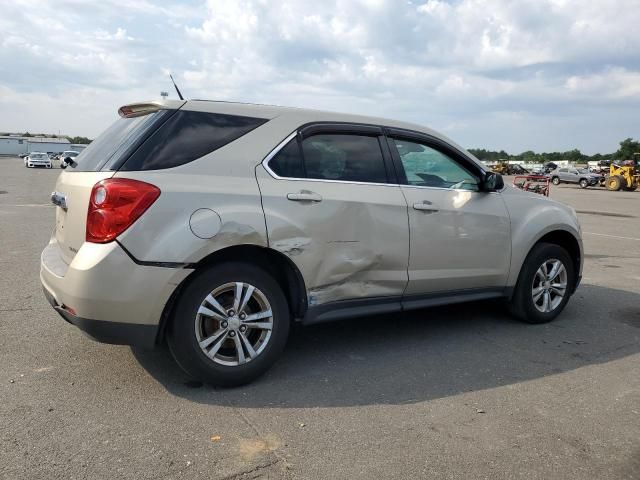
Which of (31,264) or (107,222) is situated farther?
(31,264)

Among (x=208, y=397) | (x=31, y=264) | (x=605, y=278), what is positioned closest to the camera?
(x=208, y=397)

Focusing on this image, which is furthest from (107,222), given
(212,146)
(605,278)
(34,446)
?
(605,278)

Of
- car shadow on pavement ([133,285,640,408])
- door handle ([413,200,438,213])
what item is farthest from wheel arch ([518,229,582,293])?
door handle ([413,200,438,213])

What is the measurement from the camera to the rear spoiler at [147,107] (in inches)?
140

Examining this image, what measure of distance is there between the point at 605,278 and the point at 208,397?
243 inches

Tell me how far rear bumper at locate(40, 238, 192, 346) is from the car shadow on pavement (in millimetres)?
546

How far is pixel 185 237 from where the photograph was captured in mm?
3301

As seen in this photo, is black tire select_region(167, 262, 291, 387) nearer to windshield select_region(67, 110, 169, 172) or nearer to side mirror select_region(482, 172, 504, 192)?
windshield select_region(67, 110, 169, 172)

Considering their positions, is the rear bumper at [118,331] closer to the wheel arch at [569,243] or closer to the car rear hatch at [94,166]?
the car rear hatch at [94,166]

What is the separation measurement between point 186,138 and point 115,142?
0.51m

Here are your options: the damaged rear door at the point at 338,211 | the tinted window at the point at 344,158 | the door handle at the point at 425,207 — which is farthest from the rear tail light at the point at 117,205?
the door handle at the point at 425,207

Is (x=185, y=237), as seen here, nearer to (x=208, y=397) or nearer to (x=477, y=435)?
(x=208, y=397)

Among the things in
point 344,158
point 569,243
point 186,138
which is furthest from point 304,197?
point 569,243

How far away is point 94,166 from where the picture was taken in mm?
3580
